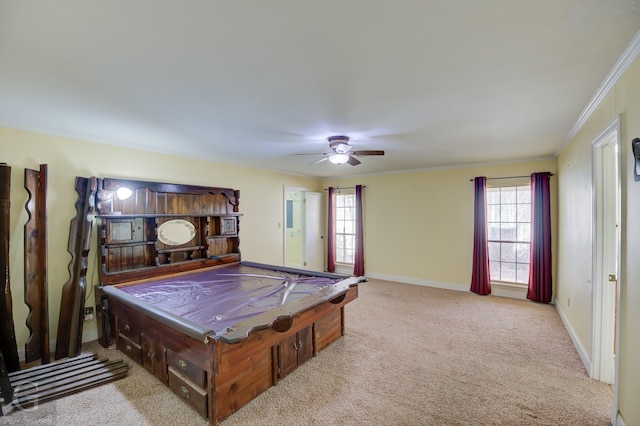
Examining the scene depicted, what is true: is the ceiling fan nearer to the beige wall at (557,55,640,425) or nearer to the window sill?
the beige wall at (557,55,640,425)

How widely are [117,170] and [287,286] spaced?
8.31 ft

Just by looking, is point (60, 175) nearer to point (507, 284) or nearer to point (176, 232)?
point (176, 232)

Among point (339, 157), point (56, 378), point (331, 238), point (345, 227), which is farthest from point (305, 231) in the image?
point (56, 378)

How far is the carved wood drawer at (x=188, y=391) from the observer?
2.03m

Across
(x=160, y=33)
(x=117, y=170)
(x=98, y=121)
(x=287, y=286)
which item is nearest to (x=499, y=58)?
(x=160, y=33)

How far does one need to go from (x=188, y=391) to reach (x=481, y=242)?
474cm

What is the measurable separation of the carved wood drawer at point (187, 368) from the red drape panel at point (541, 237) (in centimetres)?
492

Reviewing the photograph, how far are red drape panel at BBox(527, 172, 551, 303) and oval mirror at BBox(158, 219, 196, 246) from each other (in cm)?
525

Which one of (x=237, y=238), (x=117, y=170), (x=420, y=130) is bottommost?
(x=237, y=238)

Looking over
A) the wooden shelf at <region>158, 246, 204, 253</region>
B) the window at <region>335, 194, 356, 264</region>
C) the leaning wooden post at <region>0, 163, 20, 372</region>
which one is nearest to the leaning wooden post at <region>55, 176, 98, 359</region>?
the leaning wooden post at <region>0, 163, 20, 372</region>

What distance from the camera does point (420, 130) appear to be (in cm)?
303

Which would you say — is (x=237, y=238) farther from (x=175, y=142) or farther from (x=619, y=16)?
(x=619, y=16)

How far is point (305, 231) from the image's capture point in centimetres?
639

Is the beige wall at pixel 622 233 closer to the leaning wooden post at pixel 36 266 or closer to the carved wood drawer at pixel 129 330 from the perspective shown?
the carved wood drawer at pixel 129 330
